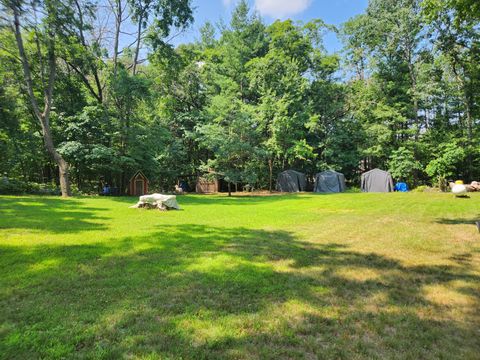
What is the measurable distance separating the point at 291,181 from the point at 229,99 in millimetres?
9005

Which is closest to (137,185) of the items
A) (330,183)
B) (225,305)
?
(330,183)

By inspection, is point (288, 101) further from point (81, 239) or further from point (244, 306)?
point (244, 306)

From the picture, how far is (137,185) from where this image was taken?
19.9 m

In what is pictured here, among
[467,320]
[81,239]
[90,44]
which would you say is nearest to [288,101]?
[90,44]

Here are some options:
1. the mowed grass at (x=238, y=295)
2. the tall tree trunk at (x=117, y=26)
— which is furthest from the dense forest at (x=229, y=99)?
the mowed grass at (x=238, y=295)

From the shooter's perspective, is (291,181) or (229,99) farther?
(291,181)

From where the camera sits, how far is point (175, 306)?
293 cm

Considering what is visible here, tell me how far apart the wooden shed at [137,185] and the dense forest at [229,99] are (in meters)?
0.82

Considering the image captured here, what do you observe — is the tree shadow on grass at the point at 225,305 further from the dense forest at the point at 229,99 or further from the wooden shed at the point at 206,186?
the wooden shed at the point at 206,186

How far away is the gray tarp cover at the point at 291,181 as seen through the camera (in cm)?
2541

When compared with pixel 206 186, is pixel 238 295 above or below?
below

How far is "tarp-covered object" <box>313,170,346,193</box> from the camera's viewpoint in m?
24.9

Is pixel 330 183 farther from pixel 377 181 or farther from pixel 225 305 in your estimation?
pixel 225 305

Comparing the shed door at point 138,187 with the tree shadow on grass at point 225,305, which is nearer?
the tree shadow on grass at point 225,305
